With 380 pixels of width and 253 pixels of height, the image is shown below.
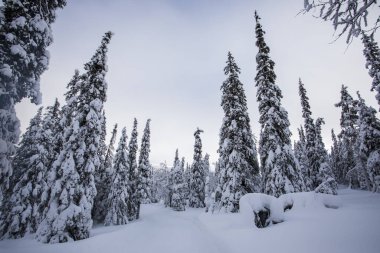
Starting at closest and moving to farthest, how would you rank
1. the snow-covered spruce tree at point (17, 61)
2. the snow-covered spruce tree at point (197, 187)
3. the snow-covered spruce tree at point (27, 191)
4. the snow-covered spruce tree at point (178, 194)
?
the snow-covered spruce tree at point (17, 61) → the snow-covered spruce tree at point (27, 191) → the snow-covered spruce tree at point (197, 187) → the snow-covered spruce tree at point (178, 194)

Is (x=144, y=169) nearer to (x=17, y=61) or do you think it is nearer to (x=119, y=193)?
(x=119, y=193)

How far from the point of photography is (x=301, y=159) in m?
49.8

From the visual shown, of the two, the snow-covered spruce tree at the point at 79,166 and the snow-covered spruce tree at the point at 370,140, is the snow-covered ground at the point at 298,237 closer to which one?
the snow-covered spruce tree at the point at 79,166

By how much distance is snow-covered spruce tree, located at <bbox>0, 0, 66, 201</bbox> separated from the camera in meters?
9.73

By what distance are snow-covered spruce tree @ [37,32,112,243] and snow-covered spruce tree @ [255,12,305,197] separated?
13.8 metres

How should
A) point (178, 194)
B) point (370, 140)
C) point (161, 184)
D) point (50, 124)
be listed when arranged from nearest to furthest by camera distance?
1. point (370, 140)
2. point (50, 124)
3. point (178, 194)
4. point (161, 184)

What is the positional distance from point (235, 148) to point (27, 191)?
876 inches

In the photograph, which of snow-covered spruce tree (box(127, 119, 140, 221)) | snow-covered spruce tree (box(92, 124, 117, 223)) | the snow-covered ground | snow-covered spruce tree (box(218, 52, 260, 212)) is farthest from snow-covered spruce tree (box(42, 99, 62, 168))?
snow-covered spruce tree (box(218, 52, 260, 212))

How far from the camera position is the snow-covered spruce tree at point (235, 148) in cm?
1797

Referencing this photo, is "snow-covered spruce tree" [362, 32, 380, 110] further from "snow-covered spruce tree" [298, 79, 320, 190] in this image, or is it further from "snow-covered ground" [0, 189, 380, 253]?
"snow-covered ground" [0, 189, 380, 253]

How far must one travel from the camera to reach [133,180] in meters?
36.8

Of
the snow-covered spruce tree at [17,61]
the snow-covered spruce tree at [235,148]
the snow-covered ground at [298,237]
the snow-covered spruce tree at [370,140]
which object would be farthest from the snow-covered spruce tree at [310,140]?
the snow-covered spruce tree at [17,61]

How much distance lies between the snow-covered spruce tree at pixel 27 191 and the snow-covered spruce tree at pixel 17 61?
499 inches

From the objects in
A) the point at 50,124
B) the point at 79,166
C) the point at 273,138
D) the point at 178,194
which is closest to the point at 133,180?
the point at 178,194
